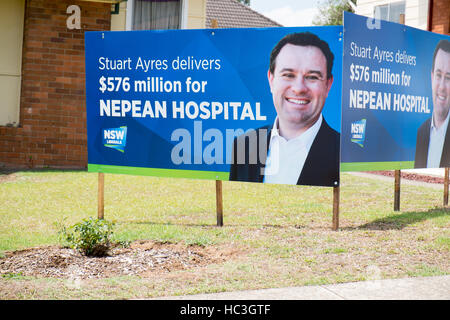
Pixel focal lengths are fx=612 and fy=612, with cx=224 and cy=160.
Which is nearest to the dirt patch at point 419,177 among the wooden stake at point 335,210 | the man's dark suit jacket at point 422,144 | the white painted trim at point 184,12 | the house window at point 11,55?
the man's dark suit jacket at point 422,144

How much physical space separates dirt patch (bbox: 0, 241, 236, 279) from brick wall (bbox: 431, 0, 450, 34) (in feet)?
41.0

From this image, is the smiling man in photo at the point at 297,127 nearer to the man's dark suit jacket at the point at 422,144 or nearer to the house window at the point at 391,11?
the man's dark suit jacket at the point at 422,144

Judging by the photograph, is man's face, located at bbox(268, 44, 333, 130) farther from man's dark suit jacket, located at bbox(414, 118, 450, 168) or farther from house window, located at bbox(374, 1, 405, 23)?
house window, located at bbox(374, 1, 405, 23)

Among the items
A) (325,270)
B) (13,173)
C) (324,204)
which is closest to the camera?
(325,270)

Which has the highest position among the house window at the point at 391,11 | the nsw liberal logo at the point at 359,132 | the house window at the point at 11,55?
the house window at the point at 391,11

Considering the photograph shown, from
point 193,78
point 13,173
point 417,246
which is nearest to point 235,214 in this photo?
point 193,78

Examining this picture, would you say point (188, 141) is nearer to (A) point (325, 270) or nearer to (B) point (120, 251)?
(B) point (120, 251)

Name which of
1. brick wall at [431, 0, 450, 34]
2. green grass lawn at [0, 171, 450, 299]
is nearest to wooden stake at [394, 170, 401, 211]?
green grass lawn at [0, 171, 450, 299]

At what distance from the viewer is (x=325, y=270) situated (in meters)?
5.50

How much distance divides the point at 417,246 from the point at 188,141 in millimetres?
3010

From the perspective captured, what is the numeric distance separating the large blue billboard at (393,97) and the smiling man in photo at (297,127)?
12.7 inches

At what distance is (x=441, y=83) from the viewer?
9.17 meters

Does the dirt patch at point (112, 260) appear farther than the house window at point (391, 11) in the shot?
No

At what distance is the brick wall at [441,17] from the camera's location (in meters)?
16.4
